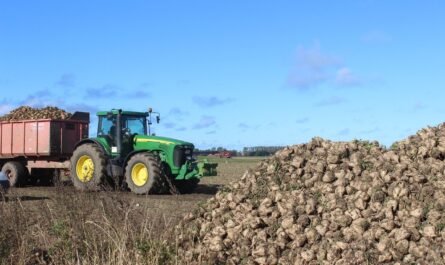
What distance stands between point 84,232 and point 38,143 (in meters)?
13.2

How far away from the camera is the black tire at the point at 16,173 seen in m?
19.5

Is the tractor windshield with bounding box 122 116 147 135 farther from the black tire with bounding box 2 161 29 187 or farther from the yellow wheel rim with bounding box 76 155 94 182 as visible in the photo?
the black tire with bounding box 2 161 29 187

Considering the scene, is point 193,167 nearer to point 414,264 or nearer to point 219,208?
point 219,208

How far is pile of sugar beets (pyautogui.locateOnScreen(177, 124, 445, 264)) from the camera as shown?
582 centimetres

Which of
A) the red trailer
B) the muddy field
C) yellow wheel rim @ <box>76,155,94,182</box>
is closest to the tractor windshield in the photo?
yellow wheel rim @ <box>76,155,94,182</box>

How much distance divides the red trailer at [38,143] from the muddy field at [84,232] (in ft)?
38.2

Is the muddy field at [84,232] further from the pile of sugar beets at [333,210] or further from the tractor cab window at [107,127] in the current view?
the tractor cab window at [107,127]

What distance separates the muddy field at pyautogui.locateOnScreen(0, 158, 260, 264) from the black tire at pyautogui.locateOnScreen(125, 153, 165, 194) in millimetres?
8443

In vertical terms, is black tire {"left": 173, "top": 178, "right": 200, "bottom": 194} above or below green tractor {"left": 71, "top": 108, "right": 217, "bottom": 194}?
below

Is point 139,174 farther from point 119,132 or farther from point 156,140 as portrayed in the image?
point 119,132

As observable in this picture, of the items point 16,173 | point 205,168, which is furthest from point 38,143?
point 205,168

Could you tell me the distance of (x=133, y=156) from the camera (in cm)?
1661

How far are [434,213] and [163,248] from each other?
2736 mm

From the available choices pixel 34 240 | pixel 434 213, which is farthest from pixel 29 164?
pixel 434 213
